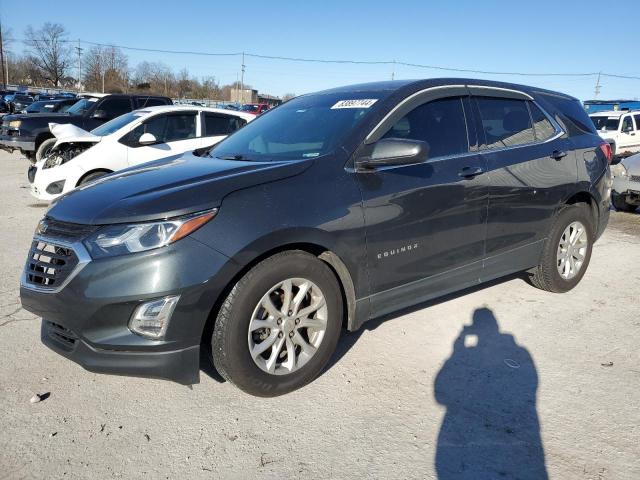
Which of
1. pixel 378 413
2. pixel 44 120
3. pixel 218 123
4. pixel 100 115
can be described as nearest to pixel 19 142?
pixel 44 120

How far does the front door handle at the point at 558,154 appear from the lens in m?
4.34

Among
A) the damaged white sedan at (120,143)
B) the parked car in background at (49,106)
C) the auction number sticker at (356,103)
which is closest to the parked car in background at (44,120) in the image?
the damaged white sedan at (120,143)

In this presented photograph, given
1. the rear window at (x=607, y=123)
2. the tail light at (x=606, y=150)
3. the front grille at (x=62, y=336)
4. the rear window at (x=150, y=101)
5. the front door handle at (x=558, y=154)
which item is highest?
the rear window at (x=607, y=123)

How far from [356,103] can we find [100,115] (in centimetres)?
872

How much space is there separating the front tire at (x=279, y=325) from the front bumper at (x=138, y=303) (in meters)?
0.16

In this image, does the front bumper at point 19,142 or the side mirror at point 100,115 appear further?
the front bumper at point 19,142

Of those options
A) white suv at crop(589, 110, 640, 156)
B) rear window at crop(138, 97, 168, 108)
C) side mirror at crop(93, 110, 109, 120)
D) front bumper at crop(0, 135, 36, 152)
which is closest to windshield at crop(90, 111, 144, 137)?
side mirror at crop(93, 110, 109, 120)

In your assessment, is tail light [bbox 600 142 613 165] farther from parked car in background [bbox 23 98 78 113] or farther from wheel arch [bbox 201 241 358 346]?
parked car in background [bbox 23 98 78 113]

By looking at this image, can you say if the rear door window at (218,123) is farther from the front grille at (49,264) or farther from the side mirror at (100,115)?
the front grille at (49,264)

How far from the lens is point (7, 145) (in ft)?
40.5

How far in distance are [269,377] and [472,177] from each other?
200 centimetres

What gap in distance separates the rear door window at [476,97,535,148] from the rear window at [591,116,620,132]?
16.0 m

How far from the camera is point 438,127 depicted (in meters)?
3.63

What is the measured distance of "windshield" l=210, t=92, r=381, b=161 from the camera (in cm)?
330
